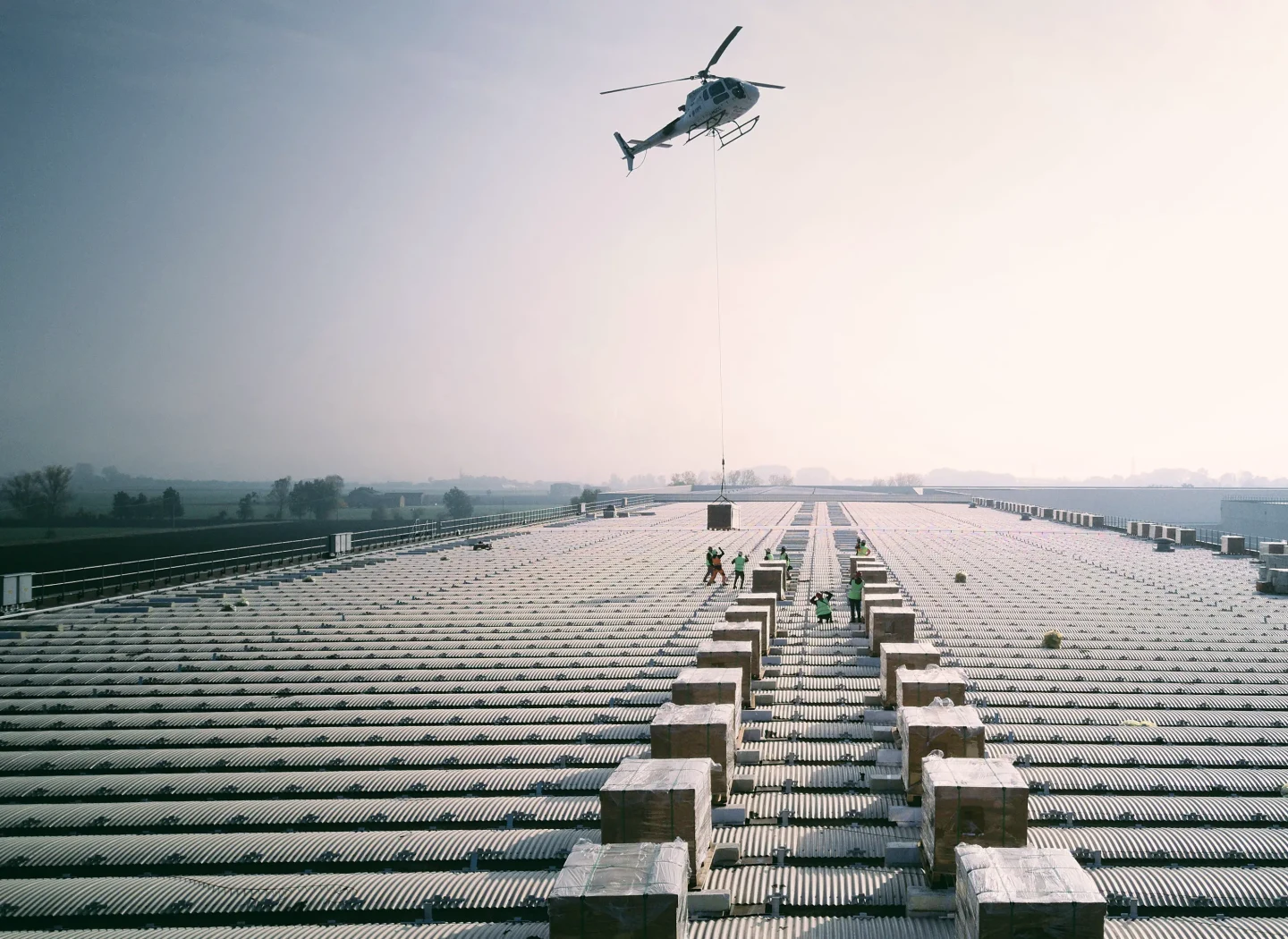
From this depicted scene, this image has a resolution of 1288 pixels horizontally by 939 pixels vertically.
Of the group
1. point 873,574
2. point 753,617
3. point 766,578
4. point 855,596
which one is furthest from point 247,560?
point 855,596

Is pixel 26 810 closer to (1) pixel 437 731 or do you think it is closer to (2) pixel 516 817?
(1) pixel 437 731

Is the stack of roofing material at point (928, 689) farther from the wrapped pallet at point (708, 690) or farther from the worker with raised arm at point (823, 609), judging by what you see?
the worker with raised arm at point (823, 609)

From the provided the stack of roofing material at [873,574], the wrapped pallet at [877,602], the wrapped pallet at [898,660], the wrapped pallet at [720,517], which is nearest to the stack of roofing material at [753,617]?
the wrapped pallet at [877,602]

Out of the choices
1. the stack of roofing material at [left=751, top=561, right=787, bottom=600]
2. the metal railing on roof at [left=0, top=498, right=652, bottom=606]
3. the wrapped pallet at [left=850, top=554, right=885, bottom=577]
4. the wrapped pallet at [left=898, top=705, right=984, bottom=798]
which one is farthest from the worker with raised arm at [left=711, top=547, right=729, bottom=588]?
the wrapped pallet at [left=898, top=705, right=984, bottom=798]

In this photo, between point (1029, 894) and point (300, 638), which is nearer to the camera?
point (1029, 894)

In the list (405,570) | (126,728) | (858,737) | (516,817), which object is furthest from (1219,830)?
(405,570)

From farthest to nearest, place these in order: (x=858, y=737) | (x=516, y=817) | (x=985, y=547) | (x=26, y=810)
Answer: (x=985, y=547)
(x=858, y=737)
(x=26, y=810)
(x=516, y=817)

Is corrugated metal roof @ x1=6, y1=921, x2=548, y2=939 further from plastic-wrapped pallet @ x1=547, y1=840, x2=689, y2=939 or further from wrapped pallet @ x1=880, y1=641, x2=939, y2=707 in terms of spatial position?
wrapped pallet @ x1=880, y1=641, x2=939, y2=707
